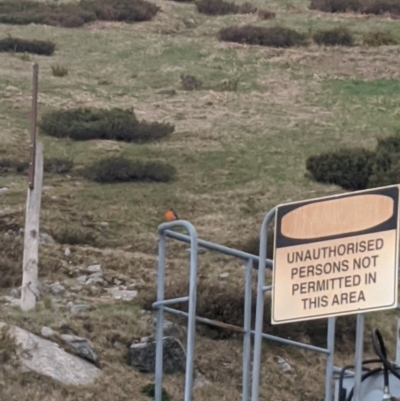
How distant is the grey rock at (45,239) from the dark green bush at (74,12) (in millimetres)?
18574

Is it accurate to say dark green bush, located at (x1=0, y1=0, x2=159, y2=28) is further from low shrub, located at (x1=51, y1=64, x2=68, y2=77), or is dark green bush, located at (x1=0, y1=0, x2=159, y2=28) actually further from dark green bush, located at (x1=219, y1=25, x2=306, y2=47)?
low shrub, located at (x1=51, y1=64, x2=68, y2=77)

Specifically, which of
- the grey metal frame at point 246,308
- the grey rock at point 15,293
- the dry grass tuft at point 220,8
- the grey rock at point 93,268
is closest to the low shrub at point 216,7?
the dry grass tuft at point 220,8

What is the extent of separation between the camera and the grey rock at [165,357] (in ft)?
33.8

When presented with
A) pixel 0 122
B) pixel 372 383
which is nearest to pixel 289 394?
pixel 372 383

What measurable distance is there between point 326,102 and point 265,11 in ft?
36.8

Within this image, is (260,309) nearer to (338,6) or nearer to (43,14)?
(43,14)

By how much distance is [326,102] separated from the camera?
2394 centimetres

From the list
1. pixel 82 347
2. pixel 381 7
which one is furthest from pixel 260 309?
pixel 381 7

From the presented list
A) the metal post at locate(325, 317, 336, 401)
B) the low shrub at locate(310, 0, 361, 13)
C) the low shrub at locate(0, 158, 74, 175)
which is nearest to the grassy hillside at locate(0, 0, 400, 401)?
the low shrub at locate(0, 158, 74, 175)

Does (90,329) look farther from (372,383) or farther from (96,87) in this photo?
(96,87)

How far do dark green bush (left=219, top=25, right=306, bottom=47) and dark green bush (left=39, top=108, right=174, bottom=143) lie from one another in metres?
9.92

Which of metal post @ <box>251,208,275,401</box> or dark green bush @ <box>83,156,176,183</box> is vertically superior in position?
metal post @ <box>251,208,275,401</box>

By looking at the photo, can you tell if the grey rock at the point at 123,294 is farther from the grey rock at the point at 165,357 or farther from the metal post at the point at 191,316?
the metal post at the point at 191,316

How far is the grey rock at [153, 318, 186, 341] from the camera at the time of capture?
34.7 ft
